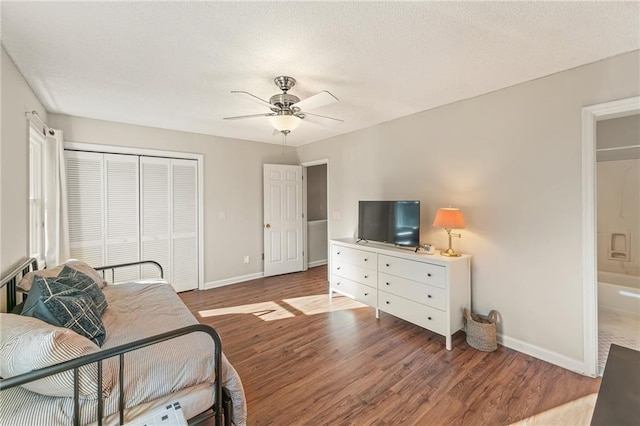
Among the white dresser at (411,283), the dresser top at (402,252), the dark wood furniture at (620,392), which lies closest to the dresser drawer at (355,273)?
the white dresser at (411,283)

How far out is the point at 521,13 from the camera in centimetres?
163

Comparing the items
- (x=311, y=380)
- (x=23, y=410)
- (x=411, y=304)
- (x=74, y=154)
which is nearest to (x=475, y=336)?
(x=411, y=304)

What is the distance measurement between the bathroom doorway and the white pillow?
4.35 meters

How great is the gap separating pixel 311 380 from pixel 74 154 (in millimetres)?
3881

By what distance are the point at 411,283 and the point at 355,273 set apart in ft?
2.80

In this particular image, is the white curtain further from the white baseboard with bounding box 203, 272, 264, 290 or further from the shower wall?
the shower wall

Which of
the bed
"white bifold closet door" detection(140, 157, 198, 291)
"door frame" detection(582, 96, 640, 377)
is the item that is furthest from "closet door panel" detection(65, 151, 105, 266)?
"door frame" detection(582, 96, 640, 377)

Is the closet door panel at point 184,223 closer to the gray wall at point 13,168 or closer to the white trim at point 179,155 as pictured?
the white trim at point 179,155

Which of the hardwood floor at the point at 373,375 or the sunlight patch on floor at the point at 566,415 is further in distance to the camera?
the hardwood floor at the point at 373,375

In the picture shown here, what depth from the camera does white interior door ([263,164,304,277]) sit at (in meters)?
5.12

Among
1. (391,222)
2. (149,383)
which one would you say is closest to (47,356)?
(149,383)

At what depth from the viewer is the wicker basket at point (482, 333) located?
258 centimetres

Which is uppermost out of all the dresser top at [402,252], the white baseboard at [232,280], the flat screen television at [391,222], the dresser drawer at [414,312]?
the flat screen television at [391,222]

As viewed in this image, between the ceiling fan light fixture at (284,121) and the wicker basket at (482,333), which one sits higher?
the ceiling fan light fixture at (284,121)
